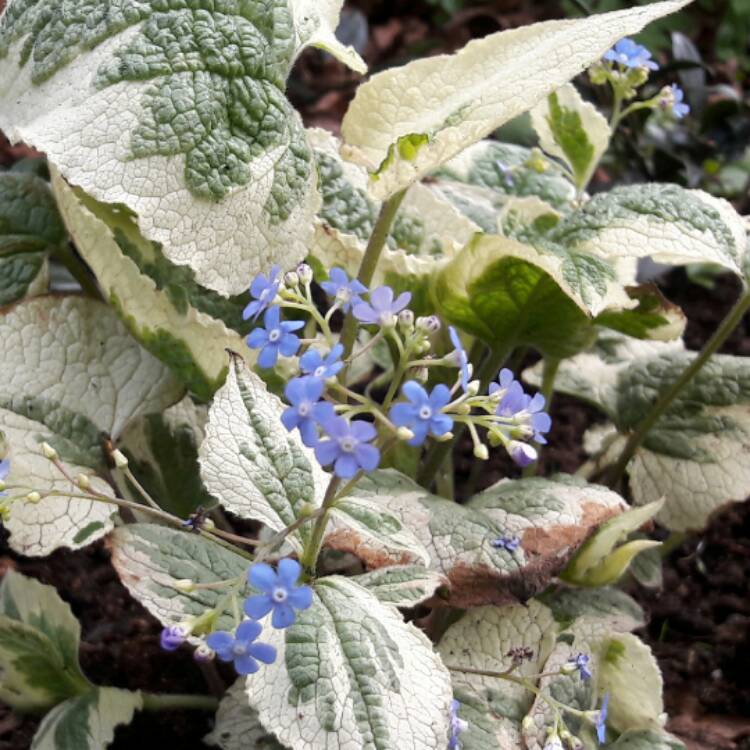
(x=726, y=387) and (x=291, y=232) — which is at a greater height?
(x=291, y=232)

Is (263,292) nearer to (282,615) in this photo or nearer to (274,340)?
(274,340)

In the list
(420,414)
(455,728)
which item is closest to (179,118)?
(420,414)

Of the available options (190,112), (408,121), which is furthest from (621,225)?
(190,112)

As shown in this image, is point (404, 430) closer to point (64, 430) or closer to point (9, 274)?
point (64, 430)

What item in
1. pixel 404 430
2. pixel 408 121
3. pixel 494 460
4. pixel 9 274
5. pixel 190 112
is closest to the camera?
pixel 404 430

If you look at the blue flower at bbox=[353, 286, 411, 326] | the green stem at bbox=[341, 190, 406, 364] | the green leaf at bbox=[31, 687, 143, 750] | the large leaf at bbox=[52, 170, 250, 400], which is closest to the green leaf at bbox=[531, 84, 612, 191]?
the green stem at bbox=[341, 190, 406, 364]

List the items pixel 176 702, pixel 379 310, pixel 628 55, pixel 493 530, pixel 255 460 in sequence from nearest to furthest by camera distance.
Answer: pixel 379 310
pixel 255 460
pixel 493 530
pixel 176 702
pixel 628 55

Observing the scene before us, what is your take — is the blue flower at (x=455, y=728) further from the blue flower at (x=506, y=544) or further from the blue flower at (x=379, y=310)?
the blue flower at (x=379, y=310)
